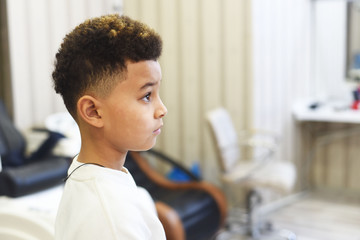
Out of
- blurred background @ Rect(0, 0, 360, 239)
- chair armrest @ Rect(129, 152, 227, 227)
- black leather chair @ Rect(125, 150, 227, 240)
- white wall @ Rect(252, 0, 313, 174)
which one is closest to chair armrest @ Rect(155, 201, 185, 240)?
black leather chair @ Rect(125, 150, 227, 240)

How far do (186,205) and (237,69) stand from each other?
1.33 metres

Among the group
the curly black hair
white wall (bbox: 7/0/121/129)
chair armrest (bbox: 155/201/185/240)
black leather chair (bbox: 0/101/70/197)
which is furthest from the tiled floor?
the curly black hair

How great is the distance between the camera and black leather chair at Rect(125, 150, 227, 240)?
2689 mm

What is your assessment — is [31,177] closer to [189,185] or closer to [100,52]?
[189,185]

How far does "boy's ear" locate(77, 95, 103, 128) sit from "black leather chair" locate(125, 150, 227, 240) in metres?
1.91

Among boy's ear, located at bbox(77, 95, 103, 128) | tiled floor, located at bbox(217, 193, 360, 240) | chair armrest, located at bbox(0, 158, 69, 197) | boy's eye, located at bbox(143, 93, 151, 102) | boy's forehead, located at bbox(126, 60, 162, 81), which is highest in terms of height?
boy's forehead, located at bbox(126, 60, 162, 81)

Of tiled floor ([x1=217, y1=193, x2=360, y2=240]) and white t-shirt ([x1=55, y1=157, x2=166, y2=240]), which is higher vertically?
white t-shirt ([x1=55, y1=157, x2=166, y2=240])

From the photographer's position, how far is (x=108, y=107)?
82cm

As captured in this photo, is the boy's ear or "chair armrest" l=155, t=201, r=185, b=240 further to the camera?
"chair armrest" l=155, t=201, r=185, b=240

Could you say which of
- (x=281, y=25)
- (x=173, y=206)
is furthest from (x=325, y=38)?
(x=173, y=206)

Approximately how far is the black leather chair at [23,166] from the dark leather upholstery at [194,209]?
0.80m

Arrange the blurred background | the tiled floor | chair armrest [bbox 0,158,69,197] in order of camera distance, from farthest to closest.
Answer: the tiled floor < the blurred background < chair armrest [bbox 0,158,69,197]

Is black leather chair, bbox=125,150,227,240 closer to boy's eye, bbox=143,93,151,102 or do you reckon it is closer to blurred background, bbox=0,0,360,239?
blurred background, bbox=0,0,360,239

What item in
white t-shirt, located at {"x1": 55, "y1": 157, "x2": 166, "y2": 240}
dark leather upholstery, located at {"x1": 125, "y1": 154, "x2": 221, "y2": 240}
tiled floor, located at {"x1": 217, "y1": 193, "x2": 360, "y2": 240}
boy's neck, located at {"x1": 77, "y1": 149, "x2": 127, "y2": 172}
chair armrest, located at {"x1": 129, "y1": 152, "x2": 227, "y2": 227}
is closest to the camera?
white t-shirt, located at {"x1": 55, "y1": 157, "x2": 166, "y2": 240}
